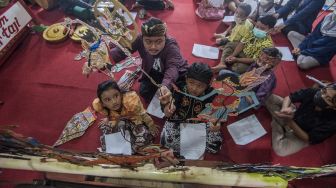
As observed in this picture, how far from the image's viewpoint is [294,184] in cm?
198

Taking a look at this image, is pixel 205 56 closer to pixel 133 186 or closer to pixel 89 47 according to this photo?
pixel 89 47

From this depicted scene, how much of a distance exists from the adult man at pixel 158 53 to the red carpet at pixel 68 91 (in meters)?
0.51

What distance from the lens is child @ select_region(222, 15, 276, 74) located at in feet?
8.05

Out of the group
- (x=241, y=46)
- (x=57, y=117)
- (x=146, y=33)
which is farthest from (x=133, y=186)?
(x=241, y=46)

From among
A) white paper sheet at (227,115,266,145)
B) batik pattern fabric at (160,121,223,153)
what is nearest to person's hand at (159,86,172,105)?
batik pattern fabric at (160,121,223,153)

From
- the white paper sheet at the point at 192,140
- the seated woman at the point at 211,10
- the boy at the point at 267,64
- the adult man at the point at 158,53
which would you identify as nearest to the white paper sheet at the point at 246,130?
the boy at the point at 267,64

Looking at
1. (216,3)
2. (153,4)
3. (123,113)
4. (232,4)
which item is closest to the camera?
(123,113)

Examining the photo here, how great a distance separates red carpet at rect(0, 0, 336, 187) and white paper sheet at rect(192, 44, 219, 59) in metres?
0.07

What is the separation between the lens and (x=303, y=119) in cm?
204

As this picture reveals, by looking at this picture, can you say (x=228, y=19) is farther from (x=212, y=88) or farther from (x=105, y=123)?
(x=105, y=123)

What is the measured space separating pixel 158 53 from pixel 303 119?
125cm

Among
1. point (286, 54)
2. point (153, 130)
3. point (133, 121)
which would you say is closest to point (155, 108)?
point (153, 130)

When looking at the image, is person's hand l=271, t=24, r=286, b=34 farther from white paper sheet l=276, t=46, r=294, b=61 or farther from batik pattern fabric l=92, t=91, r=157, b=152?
batik pattern fabric l=92, t=91, r=157, b=152

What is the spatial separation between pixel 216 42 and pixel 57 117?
1.96 m
